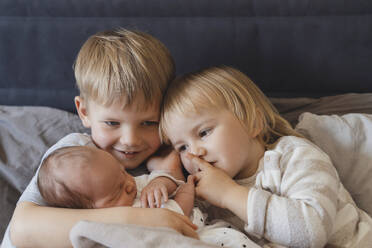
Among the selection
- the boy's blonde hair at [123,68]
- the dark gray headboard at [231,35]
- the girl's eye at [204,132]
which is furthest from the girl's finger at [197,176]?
the dark gray headboard at [231,35]

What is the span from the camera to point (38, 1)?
144 cm

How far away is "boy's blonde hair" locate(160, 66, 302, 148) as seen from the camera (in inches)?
41.3

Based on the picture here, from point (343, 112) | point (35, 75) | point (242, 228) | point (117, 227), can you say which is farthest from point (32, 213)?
point (343, 112)

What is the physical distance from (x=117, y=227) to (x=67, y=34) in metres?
0.94

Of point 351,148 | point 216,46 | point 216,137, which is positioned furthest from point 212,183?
point 216,46

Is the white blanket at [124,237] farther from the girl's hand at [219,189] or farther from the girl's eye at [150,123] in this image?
the girl's eye at [150,123]

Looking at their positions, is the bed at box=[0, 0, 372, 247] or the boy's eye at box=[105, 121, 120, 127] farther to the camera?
the bed at box=[0, 0, 372, 247]

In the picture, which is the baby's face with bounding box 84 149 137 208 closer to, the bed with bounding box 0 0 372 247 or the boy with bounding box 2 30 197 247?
the boy with bounding box 2 30 197 247

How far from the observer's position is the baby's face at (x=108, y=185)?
938 mm

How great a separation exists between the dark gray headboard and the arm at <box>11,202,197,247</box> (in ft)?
2.28

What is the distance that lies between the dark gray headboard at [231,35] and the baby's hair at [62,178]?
60 centimetres

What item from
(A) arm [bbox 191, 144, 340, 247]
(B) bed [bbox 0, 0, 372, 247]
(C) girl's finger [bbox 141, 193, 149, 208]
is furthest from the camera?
(B) bed [bbox 0, 0, 372, 247]

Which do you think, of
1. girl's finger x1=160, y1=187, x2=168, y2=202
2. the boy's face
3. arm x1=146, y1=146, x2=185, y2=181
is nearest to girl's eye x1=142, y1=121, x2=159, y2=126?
the boy's face

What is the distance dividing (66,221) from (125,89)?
0.38 meters
